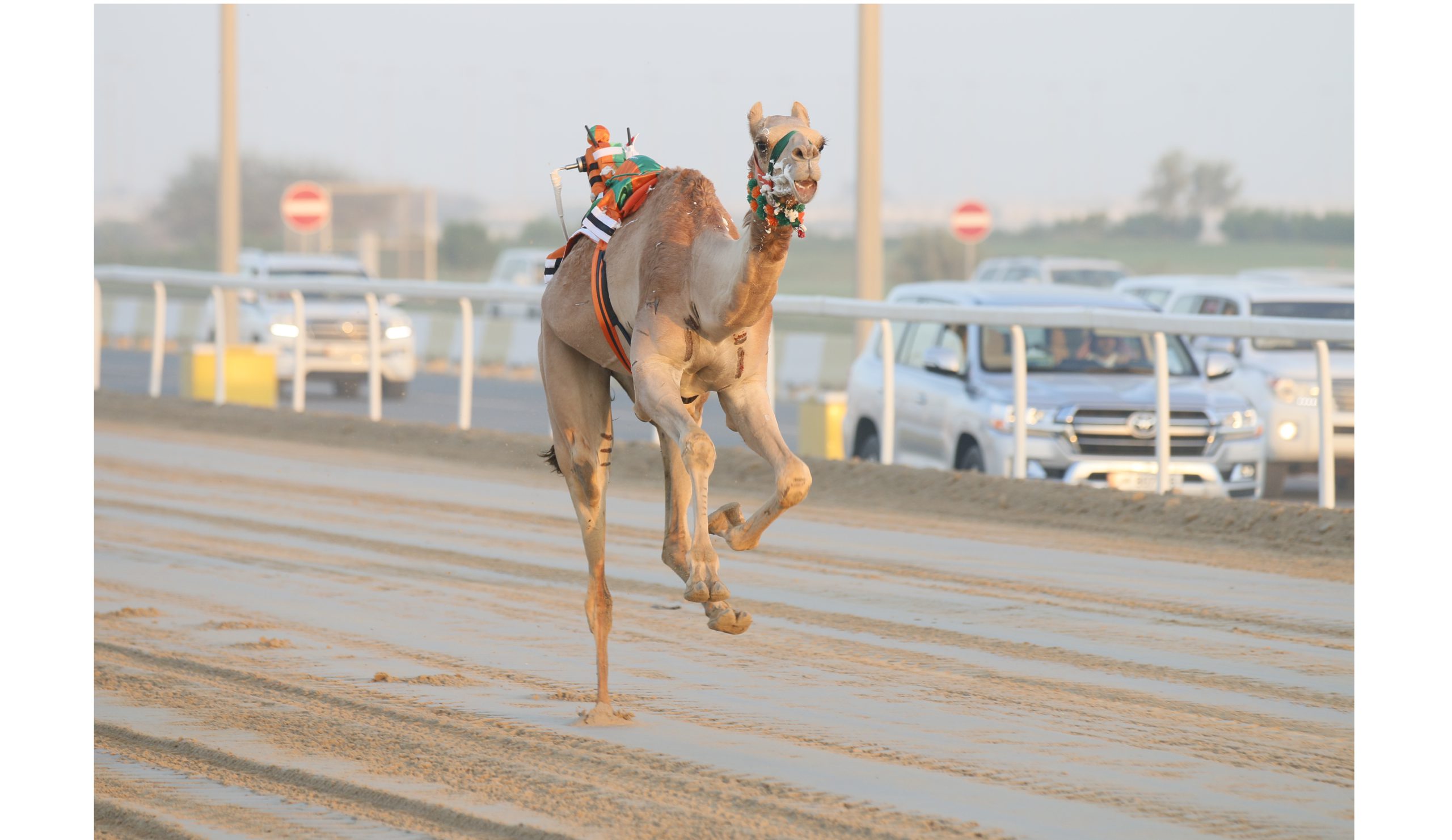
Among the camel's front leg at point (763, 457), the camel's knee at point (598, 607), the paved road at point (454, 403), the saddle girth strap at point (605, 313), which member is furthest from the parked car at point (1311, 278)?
the camel's front leg at point (763, 457)

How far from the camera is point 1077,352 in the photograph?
49.8ft

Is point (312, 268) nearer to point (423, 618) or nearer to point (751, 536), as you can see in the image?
point (423, 618)

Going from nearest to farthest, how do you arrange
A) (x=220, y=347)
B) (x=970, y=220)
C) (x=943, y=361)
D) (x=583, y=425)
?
(x=583, y=425)
(x=943, y=361)
(x=220, y=347)
(x=970, y=220)

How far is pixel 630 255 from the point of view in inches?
259

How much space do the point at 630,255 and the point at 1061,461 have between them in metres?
8.35

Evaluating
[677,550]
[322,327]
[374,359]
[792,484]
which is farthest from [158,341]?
[792,484]

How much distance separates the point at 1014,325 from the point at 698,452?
867 cm

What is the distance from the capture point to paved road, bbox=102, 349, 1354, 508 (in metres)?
19.5

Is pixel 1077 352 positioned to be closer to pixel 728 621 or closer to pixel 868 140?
pixel 868 140

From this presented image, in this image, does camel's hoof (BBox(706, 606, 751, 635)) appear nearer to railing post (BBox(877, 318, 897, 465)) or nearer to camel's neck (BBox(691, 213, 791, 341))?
camel's neck (BBox(691, 213, 791, 341))

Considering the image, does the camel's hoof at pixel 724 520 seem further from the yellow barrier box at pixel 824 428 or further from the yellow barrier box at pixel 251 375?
the yellow barrier box at pixel 251 375

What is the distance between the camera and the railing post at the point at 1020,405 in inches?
547

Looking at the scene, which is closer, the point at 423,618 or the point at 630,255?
Answer: the point at 630,255

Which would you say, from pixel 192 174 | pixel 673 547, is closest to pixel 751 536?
pixel 673 547
